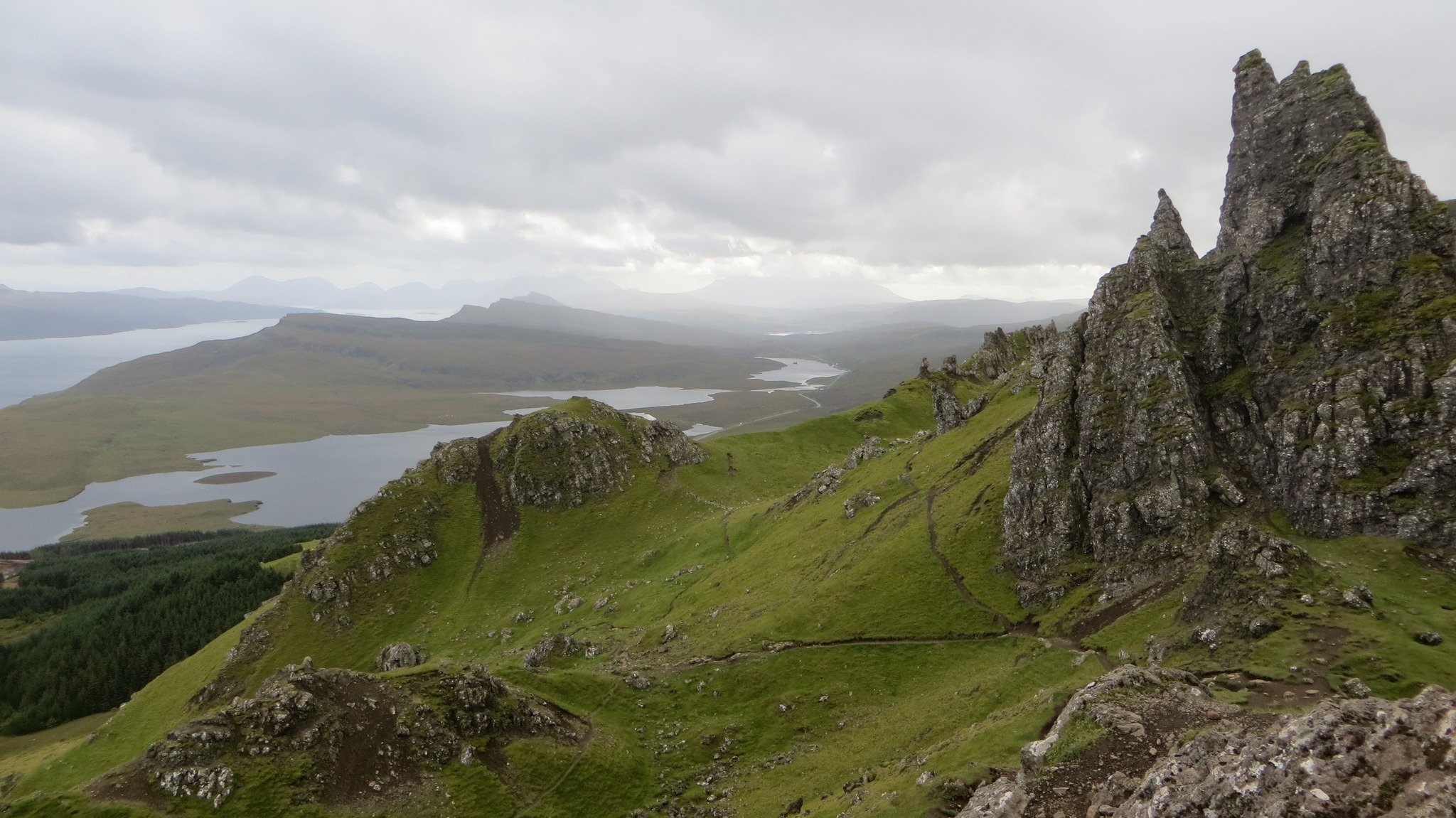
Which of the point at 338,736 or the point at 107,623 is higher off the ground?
the point at 338,736

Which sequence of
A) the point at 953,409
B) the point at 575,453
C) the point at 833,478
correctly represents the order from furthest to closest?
the point at 575,453
the point at 953,409
the point at 833,478

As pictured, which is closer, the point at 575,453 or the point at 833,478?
the point at 833,478

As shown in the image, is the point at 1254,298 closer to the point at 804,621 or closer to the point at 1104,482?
the point at 1104,482

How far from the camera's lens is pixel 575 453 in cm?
13175

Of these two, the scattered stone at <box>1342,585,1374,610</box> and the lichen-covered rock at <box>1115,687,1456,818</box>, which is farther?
the scattered stone at <box>1342,585,1374,610</box>

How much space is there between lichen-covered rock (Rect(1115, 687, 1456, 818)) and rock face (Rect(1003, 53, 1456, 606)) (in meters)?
35.8

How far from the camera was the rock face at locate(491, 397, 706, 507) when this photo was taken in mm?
126812

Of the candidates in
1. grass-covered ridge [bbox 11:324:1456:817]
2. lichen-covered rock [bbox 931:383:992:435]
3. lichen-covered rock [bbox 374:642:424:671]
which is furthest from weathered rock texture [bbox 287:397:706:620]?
lichen-covered rock [bbox 931:383:992:435]

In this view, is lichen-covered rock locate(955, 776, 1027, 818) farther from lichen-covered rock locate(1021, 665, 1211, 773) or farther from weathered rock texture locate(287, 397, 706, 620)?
weathered rock texture locate(287, 397, 706, 620)

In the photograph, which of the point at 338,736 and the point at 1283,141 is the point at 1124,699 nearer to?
the point at 338,736

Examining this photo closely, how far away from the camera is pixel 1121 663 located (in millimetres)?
42781

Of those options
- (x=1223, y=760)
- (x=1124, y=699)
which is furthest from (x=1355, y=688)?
(x=1223, y=760)

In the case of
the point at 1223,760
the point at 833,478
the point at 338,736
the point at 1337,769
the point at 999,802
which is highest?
the point at 1337,769

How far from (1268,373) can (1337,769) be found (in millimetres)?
50617
